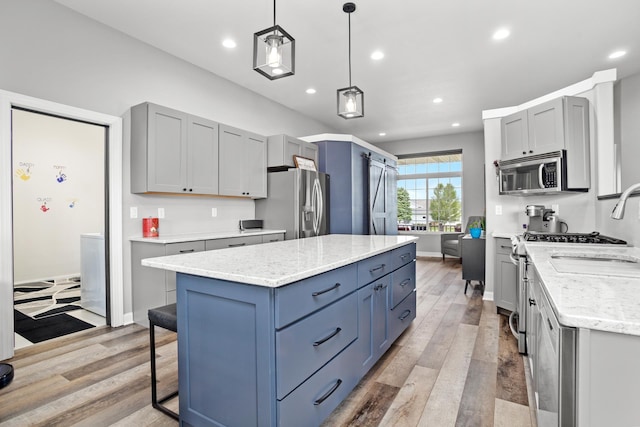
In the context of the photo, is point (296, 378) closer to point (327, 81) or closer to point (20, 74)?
point (20, 74)

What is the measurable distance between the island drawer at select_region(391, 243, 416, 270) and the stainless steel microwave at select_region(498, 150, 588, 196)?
1.50m

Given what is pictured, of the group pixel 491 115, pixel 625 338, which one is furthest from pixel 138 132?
pixel 491 115

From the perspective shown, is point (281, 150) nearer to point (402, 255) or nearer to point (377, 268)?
point (402, 255)

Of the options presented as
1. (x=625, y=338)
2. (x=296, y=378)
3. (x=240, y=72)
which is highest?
(x=240, y=72)

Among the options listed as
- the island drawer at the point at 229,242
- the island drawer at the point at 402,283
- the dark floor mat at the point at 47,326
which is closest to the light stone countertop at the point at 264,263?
the island drawer at the point at 402,283

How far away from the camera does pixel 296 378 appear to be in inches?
53.7

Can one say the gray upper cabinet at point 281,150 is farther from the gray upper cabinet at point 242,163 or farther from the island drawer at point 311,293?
the island drawer at point 311,293

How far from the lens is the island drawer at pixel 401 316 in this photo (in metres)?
2.50

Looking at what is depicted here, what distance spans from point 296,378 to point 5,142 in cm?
285

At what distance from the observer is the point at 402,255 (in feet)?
8.79

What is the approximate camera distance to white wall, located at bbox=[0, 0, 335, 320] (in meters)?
2.65

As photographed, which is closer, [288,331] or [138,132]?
[288,331]

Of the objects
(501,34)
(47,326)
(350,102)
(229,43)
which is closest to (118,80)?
(229,43)

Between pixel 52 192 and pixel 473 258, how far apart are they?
6422 mm
